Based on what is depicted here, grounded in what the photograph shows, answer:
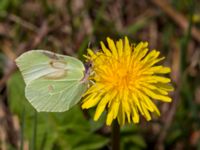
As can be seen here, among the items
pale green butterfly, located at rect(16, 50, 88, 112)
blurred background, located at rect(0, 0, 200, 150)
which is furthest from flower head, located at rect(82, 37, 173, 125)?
blurred background, located at rect(0, 0, 200, 150)

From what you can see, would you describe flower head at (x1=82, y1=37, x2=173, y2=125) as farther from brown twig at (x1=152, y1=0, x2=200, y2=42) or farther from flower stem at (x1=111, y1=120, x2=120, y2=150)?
brown twig at (x1=152, y1=0, x2=200, y2=42)

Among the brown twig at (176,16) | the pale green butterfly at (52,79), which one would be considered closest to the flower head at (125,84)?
the pale green butterfly at (52,79)

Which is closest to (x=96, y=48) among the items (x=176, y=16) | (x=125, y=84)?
(x=176, y=16)

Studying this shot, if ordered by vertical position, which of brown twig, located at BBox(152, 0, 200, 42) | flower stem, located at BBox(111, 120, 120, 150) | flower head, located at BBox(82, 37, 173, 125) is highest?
brown twig, located at BBox(152, 0, 200, 42)

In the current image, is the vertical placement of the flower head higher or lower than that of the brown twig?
lower

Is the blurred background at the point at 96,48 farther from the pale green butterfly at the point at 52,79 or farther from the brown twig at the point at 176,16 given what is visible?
the pale green butterfly at the point at 52,79

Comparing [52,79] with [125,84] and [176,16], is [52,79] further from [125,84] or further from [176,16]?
[176,16]

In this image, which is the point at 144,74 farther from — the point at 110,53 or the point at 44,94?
the point at 44,94
